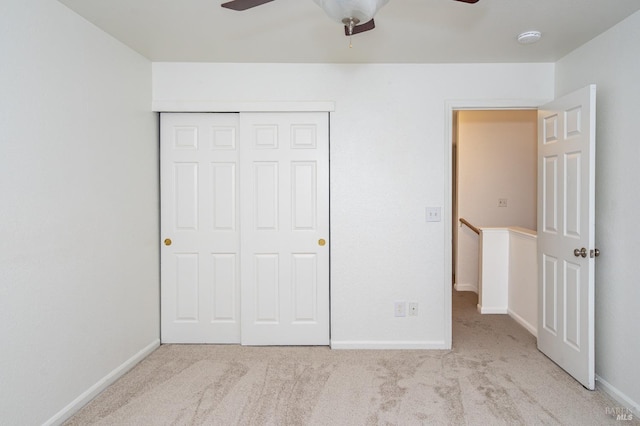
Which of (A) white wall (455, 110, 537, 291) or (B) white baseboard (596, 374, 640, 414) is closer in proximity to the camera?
(B) white baseboard (596, 374, 640, 414)

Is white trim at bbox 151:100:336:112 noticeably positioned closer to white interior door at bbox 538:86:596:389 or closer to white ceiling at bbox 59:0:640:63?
white ceiling at bbox 59:0:640:63

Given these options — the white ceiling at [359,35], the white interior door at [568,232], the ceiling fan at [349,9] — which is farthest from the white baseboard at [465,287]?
the ceiling fan at [349,9]

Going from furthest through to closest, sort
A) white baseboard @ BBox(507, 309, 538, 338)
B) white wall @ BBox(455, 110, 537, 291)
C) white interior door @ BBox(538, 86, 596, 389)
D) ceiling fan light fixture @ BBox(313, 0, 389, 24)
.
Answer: white wall @ BBox(455, 110, 537, 291), white baseboard @ BBox(507, 309, 538, 338), white interior door @ BBox(538, 86, 596, 389), ceiling fan light fixture @ BBox(313, 0, 389, 24)

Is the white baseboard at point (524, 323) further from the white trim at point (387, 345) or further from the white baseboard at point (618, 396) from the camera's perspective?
the white trim at point (387, 345)

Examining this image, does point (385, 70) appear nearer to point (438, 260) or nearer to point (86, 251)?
point (438, 260)

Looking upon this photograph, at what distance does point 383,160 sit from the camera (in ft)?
9.50

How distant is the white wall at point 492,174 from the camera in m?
4.69

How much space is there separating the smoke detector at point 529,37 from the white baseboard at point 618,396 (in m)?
2.28

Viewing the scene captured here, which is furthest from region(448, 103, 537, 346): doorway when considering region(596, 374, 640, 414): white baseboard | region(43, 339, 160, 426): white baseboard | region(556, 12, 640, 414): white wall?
region(43, 339, 160, 426): white baseboard

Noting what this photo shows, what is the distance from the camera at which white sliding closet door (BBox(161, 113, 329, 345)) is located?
2.93 meters

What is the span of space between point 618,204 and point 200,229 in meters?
3.02

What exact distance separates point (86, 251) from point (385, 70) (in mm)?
2527

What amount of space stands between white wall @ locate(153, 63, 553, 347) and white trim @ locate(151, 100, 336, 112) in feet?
0.17

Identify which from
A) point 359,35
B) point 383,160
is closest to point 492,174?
point 383,160
